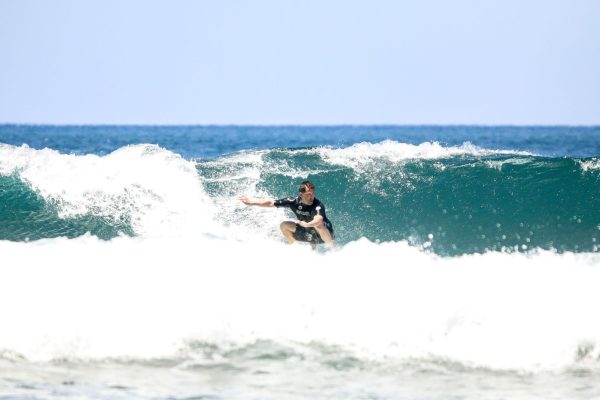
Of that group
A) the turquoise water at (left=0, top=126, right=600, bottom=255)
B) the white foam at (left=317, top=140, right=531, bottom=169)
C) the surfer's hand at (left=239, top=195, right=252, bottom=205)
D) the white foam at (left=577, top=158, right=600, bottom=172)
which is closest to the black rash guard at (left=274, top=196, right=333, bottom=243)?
the surfer's hand at (left=239, top=195, right=252, bottom=205)

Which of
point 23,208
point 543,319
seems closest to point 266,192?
point 23,208

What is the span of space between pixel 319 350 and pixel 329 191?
6783 millimetres

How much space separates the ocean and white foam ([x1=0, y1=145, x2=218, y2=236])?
0.11 feet

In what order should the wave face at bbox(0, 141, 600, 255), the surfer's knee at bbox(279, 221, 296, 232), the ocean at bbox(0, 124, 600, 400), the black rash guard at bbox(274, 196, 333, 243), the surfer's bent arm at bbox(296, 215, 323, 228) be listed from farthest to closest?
the wave face at bbox(0, 141, 600, 255) < the surfer's knee at bbox(279, 221, 296, 232) < the black rash guard at bbox(274, 196, 333, 243) < the surfer's bent arm at bbox(296, 215, 323, 228) < the ocean at bbox(0, 124, 600, 400)

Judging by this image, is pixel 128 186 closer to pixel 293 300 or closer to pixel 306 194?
pixel 306 194

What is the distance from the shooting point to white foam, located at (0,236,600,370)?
9.83 metres

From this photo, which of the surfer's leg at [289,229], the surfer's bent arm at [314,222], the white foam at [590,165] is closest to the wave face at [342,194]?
the white foam at [590,165]

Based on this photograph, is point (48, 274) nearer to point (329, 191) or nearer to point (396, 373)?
point (396, 373)

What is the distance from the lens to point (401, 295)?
10.9m

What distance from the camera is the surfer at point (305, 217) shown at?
40.4 feet

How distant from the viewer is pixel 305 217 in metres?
12.5

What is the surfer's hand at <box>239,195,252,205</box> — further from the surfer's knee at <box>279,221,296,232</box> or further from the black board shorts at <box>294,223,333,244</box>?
the black board shorts at <box>294,223,333,244</box>

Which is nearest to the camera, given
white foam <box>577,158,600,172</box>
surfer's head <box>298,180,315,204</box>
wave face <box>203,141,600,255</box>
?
surfer's head <box>298,180,315,204</box>

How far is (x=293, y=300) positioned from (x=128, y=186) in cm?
537
